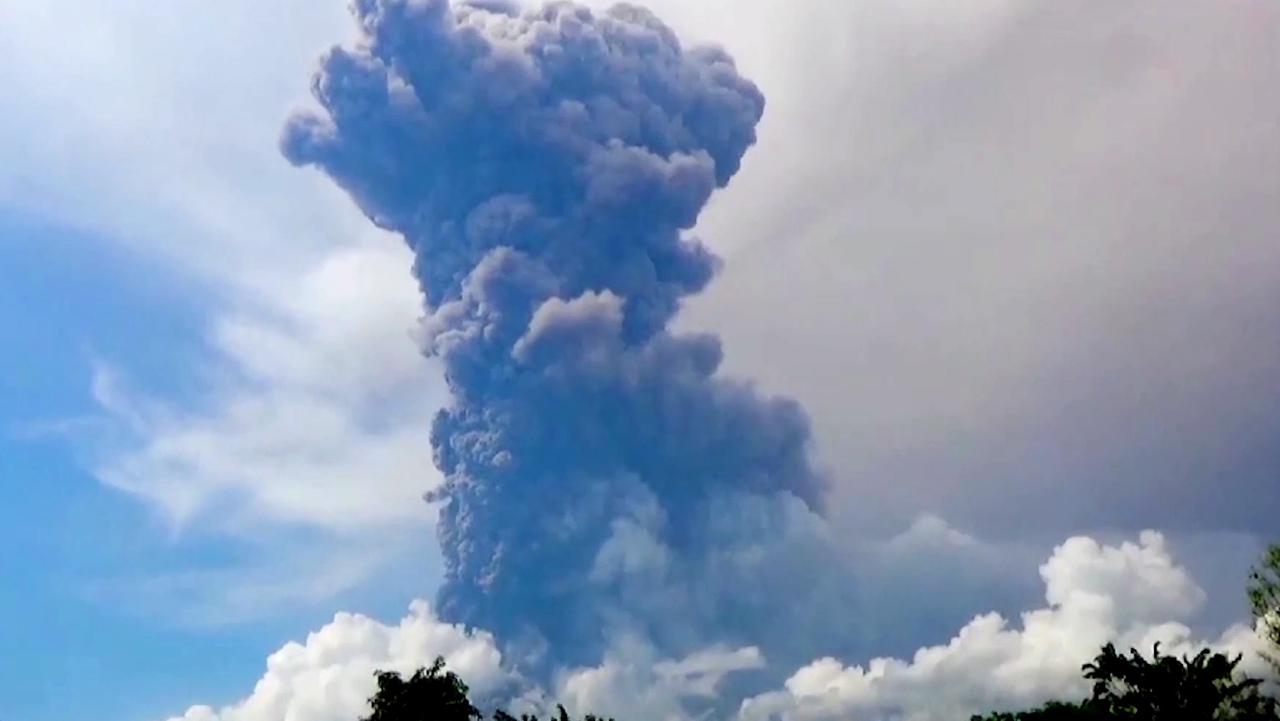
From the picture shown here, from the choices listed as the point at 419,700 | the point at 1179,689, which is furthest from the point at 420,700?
the point at 1179,689

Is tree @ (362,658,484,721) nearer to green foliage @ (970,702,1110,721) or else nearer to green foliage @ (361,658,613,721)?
green foliage @ (361,658,613,721)

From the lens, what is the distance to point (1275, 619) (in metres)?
52.6

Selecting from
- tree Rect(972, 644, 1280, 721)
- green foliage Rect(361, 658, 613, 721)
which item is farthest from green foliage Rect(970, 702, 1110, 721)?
green foliage Rect(361, 658, 613, 721)

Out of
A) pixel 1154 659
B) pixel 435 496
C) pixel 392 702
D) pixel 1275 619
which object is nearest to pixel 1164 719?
pixel 1154 659

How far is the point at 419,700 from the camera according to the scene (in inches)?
1593

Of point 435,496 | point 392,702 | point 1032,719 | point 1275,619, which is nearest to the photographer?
point 392,702

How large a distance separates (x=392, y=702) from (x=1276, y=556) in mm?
46626

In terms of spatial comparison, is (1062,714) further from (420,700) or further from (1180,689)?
(420,700)

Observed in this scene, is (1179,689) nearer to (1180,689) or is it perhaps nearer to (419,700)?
(1180,689)

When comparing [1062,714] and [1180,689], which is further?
[1062,714]

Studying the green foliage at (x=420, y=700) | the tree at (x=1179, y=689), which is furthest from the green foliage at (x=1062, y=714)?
the green foliage at (x=420, y=700)

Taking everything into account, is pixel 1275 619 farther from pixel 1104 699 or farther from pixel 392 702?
pixel 392 702

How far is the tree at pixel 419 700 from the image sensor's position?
40.2 meters

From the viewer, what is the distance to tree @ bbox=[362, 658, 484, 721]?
40.2m
